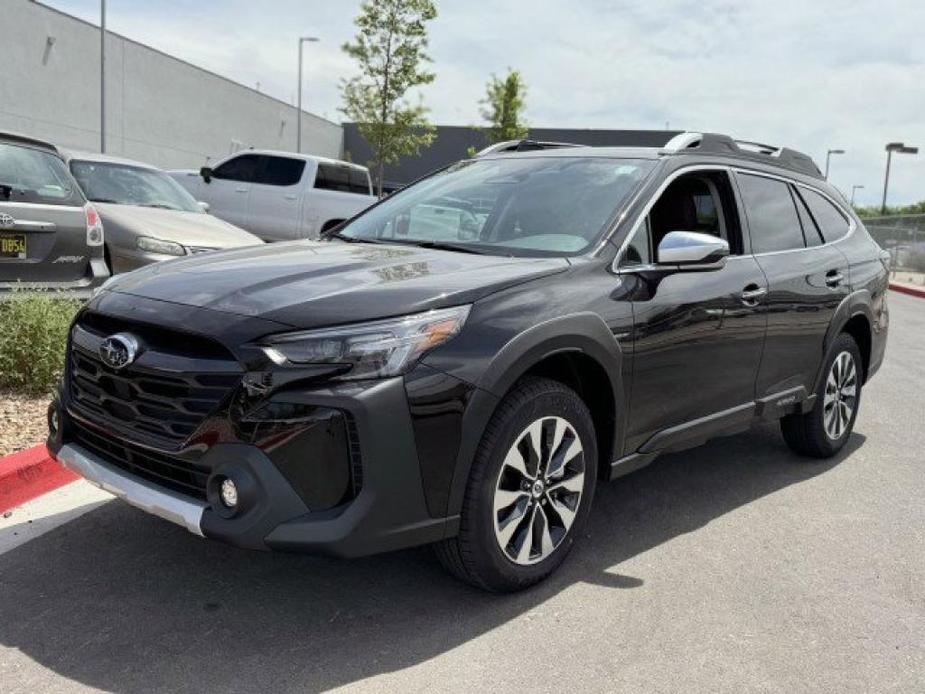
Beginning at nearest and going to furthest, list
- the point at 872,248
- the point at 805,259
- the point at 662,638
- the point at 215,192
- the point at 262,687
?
the point at 262,687 → the point at 662,638 → the point at 805,259 → the point at 872,248 → the point at 215,192

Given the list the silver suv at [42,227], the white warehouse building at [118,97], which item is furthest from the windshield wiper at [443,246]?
the white warehouse building at [118,97]

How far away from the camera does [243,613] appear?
3.11m

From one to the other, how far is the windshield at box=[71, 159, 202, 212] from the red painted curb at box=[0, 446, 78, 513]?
17.2 ft

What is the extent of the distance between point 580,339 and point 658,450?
0.87 meters

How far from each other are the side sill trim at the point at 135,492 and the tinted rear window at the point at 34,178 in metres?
3.39

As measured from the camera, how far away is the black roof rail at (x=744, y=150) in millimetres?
4352

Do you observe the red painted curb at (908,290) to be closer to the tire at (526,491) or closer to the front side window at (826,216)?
the front side window at (826,216)

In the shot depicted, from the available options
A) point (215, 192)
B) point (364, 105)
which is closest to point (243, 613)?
point (215, 192)

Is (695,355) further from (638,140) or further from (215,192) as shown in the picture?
(638,140)

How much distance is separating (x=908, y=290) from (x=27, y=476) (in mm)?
22300

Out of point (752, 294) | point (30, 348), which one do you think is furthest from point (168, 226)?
point (752, 294)

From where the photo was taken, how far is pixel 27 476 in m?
4.13

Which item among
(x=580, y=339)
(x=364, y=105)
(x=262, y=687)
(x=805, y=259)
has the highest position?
(x=364, y=105)

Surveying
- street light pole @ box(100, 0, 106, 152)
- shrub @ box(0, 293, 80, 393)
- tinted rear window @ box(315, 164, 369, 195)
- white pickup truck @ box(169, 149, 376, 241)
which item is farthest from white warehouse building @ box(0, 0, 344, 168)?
shrub @ box(0, 293, 80, 393)
